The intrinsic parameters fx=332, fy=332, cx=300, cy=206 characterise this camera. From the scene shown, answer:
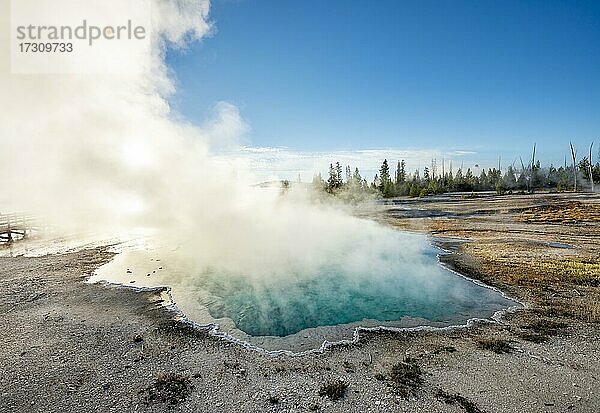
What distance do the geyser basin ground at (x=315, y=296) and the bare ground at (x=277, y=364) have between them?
4.59ft

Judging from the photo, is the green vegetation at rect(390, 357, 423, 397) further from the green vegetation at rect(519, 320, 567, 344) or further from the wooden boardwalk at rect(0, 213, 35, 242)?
the wooden boardwalk at rect(0, 213, 35, 242)

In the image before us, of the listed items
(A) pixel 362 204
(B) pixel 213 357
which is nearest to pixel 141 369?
(B) pixel 213 357

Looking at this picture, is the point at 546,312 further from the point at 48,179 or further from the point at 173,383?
the point at 48,179

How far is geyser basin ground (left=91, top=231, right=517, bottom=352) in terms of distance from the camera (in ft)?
48.9

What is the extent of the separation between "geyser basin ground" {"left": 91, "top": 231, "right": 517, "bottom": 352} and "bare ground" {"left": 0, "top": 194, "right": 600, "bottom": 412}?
140cm

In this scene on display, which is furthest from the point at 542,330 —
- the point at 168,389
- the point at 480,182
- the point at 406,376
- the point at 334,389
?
the point at 480,182

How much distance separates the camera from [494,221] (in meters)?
49.5

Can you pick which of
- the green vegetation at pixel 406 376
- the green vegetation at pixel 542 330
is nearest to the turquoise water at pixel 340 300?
the green vegetation at pixel 542 330

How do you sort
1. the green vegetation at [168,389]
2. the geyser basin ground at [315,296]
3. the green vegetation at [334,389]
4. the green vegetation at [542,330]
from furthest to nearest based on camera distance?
the geyser basin ground at [315,296] < the green vegetation at [542,330] < the green vegetation at [334,389] < the green vegetation at [168,389]

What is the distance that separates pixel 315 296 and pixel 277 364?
7.25 m

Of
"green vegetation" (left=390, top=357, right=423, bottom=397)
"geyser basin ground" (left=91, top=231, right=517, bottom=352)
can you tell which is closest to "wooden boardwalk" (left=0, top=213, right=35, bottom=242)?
"geyser basin ground" (left=91, top=231, right=517, bottom=352)

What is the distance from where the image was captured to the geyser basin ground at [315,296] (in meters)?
14.9

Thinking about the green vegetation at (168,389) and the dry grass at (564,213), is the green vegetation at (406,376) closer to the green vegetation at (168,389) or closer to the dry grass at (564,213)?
the green vegetation at (168,389)

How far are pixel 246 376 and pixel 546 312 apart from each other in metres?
14.1
